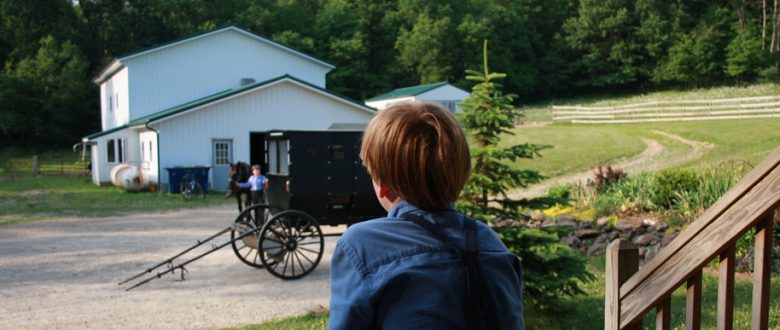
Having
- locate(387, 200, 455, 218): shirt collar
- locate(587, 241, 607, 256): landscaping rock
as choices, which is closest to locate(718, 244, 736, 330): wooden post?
locate(387, 200, 455, 218): shirt collar

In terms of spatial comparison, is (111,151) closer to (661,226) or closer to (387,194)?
(661,226)

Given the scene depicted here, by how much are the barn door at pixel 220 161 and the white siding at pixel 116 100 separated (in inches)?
299

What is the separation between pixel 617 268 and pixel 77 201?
24345 millimetres

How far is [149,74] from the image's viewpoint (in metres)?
33.4

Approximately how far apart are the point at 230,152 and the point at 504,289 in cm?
2722

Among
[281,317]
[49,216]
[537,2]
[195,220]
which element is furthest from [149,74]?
[537,2]

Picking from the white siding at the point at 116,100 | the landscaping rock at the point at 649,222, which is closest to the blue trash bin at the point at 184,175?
the white siding at the point at 116,100

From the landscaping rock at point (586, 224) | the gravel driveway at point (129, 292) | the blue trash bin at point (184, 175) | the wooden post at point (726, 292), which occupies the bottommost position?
the gravel driveway at point (129, 292)

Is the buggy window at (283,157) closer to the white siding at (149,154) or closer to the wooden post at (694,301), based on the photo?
the wooden post at (694,301)

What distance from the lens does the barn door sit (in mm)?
28094

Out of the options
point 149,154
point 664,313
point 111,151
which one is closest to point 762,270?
point 664,313

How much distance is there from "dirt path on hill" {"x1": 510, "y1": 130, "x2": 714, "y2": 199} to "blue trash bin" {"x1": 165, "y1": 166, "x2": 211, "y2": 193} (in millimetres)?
12473

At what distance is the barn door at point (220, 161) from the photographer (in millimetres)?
28094

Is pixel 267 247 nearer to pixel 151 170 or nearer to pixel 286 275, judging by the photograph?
pixel 286 275
